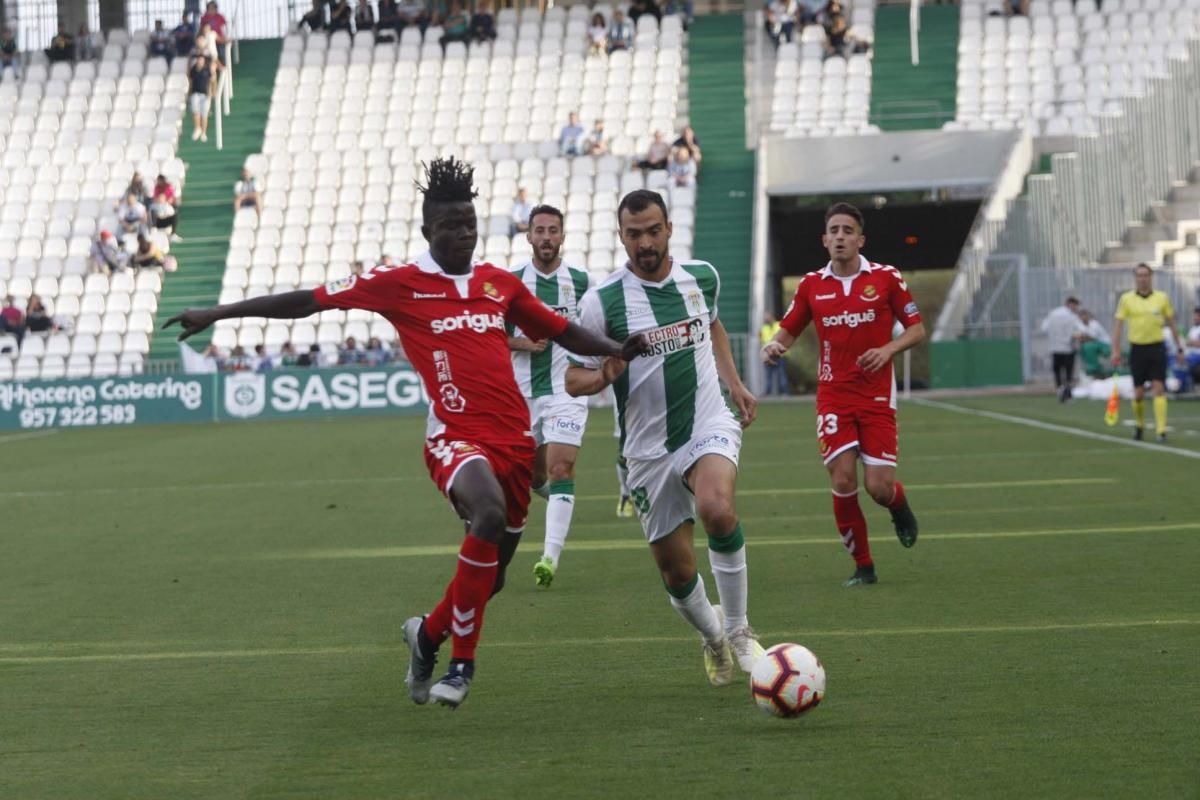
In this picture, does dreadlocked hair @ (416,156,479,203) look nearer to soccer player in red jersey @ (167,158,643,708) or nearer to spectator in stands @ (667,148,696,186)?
soccer player in red jersey @ (167,158,643,708)

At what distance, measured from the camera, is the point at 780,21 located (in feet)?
154

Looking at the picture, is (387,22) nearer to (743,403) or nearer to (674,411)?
(743,403)

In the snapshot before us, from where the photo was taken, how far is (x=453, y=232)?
7.33 meters

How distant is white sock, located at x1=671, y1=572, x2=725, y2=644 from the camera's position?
7.62 meters

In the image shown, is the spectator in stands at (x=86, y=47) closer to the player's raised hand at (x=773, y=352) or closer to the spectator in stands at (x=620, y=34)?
the spectator in stands at (x=620, y=34)

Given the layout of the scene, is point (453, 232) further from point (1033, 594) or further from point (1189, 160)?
point (1189, 160)

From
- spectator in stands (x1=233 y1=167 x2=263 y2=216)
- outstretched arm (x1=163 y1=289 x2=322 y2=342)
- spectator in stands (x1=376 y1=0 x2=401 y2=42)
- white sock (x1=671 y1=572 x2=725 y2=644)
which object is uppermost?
spectator in stands (x1=376 y1=0 x2=401 y2=42)

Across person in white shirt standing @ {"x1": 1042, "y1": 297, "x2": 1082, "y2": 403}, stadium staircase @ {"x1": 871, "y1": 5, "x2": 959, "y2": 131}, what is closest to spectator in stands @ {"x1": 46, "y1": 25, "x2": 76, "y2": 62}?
stadium staircase @ {"x1": 871, "y1": 5, "x2": 959, "y2": 131}

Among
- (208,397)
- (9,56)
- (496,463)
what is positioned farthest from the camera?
(9,56)

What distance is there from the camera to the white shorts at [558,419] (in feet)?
39.3

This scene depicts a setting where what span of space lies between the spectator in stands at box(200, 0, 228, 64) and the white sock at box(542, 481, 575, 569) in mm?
39229

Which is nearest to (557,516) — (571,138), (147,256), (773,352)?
(773,352)

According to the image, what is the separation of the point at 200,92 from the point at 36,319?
8.64m

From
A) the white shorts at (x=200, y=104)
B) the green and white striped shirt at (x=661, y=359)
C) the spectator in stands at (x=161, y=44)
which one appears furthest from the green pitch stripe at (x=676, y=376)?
the spectator in stands at (x=161, y=44)
